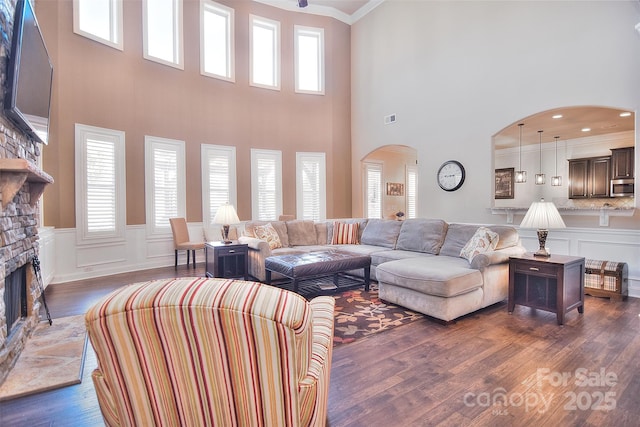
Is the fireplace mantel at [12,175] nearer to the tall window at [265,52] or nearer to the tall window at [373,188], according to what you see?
the tall window at [265,52]

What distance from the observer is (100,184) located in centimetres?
511

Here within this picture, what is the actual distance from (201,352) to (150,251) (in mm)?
5594

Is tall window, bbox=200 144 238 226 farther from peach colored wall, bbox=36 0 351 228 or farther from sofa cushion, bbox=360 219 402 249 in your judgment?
sofa cushion, bbox=360 219 402 249

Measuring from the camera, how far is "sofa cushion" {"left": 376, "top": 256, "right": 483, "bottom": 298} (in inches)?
119

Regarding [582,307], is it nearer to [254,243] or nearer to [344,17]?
[254,243]

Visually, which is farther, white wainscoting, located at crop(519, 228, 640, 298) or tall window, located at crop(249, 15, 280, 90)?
tall window, located at crop(249, 15, 280, 90)

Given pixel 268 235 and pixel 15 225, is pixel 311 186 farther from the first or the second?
pixel 15 225

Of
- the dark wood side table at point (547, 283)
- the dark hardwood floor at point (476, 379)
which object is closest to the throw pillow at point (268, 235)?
the dark hardwood floor at point (476, 379)

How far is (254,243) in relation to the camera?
4.50 meters

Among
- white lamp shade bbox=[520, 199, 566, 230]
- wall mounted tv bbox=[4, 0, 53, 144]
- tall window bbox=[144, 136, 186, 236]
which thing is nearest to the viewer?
wall mounted tv bbox=[4, 0, 53, 144]

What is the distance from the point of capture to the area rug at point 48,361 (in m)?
2.08

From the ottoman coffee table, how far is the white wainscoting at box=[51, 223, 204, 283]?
277 cm

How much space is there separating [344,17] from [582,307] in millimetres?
7545

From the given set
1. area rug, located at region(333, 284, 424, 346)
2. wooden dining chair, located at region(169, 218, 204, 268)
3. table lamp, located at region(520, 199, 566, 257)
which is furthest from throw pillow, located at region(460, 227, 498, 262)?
wooden dining chair, located at region(169, 218, 204, 268)
